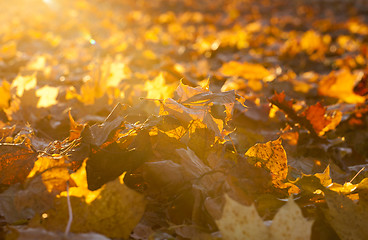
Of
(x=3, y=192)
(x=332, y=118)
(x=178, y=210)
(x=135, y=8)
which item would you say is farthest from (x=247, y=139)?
(x=135, y=8)

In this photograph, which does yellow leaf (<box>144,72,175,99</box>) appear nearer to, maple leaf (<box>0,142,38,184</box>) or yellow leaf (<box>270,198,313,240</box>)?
maple leaf (<box>0,142,38,184</box>)

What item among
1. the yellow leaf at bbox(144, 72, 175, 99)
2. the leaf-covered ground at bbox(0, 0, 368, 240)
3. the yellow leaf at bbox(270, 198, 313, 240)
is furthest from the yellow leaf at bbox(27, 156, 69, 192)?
the yellow leaf at bbox(144, 72, 175, 99)

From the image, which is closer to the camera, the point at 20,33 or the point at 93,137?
the point at 93,137

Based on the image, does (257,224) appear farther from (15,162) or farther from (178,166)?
(15,162)

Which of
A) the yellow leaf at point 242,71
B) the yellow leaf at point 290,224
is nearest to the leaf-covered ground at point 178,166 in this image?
the yellow leaf at point 290,224

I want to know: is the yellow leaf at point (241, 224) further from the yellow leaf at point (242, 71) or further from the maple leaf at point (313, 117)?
the yellow leaf at point (242, 71)

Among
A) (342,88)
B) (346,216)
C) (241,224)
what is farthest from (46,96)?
(342,88)

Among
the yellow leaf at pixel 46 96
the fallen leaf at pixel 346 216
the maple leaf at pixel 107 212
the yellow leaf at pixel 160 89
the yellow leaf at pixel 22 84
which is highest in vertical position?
the maple leaf at pixel 107 212

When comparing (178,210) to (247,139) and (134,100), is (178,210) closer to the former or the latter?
(247,139)

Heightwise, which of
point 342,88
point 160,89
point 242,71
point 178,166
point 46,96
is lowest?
point 242,71
